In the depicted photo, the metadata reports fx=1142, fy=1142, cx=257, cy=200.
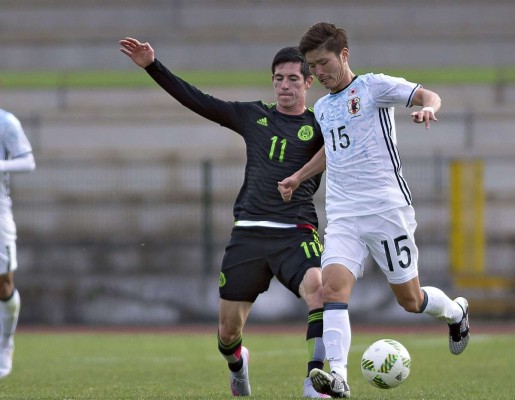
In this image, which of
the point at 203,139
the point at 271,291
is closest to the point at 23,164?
the point at 271,291

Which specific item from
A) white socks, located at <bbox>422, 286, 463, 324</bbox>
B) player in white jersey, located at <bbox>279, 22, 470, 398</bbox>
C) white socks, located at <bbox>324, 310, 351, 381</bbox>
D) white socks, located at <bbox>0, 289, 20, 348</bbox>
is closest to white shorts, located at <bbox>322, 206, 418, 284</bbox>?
player in white jersey, located at <bbox>279, 22, 470, 398</bbox>

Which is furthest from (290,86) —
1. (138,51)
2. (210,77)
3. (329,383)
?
(210,77)

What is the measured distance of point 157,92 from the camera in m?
22.1

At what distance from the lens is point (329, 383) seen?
22.1 ft

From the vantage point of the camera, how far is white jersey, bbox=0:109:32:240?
9.45 meters

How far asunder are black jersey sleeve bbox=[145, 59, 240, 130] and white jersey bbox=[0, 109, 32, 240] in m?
1.96

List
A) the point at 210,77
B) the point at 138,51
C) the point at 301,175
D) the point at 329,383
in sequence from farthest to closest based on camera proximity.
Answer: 1. the point at 210,77
2. the point at 138,51
3. the point at 301,175
4. the point at 329,383

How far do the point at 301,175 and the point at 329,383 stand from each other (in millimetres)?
1452

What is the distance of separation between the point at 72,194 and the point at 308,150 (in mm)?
10663

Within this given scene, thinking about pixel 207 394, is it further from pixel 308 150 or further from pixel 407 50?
pixel 407 50

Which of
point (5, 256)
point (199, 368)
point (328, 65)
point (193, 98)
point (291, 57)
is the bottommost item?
point (199, 368)

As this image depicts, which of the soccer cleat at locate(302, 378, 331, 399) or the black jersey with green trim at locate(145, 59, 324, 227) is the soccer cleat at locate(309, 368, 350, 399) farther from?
the black jersey with green trim at locate(145, 59, 324, 227)

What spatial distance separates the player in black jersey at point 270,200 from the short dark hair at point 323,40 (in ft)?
1.93

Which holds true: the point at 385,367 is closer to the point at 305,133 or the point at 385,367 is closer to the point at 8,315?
the point at 305,133
